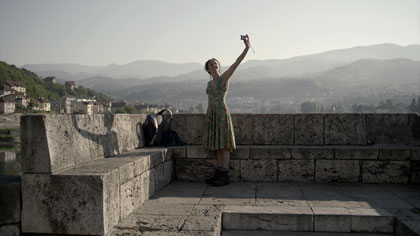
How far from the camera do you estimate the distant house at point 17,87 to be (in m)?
70.5

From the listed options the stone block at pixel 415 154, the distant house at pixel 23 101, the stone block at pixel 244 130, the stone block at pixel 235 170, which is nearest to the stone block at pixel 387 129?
the stone block at pixel 415 154

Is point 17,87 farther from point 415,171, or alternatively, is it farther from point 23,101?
point 415,171

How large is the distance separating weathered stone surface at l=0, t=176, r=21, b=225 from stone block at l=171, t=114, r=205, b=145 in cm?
413

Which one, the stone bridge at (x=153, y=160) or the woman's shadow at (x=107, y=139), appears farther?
the woman's shadow at (x=107, y=139)

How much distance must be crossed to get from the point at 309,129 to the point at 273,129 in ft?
2.46

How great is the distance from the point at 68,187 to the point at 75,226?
1.36 feet

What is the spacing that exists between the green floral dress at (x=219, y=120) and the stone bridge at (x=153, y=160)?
2.45 ft

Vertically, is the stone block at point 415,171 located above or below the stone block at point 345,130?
below

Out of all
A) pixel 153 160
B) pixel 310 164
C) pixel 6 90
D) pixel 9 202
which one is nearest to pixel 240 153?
pixel 310 164

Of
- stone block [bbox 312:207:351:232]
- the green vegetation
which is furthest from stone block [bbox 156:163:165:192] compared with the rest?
the green vegetation

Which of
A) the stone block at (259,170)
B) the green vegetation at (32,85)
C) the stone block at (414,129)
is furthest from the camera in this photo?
the green vegetation at (32,85)

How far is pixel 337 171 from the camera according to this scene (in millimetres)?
6344

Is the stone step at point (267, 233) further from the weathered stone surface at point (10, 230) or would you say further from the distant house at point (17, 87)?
the distant house at point (17, 87)

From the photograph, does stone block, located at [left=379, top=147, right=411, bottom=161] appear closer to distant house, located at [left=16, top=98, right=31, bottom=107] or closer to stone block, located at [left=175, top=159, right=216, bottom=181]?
stone block, located at [left=175, top=159, right=216, bottom=181]
